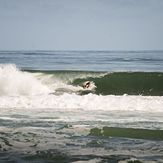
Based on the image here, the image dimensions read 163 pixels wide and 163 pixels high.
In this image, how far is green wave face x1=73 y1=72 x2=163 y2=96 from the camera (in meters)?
18.3

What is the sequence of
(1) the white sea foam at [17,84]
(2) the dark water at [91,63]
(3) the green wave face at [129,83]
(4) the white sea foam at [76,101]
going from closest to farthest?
(4) the white sea foam at [76,101] < (1) the white sea foam at [17,84] < (3) the green wave face at [129,83] < (2) the dark water at [91,63]

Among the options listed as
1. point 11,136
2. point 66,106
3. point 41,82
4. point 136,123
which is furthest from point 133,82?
point 11,136

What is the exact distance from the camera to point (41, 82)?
20.1m

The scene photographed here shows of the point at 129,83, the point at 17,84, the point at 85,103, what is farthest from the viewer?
the point at 129,83

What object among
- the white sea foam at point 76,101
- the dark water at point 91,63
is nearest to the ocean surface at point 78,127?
the white sea foam at point 76,101

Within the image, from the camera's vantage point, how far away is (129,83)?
20641 mm

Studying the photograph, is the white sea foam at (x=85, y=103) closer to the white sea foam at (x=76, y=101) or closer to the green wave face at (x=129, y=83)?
the white sea foam at (x=76, y=101)

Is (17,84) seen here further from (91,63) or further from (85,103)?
(91,63)

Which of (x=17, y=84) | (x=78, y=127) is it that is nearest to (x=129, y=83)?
(x=17, y=84)

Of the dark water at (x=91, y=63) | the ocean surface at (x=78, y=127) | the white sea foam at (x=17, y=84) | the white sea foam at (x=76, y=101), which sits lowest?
the ocean surface at (x=78, y=127)

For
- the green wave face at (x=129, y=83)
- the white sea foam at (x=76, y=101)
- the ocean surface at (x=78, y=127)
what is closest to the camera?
the ocean surface at (x=78, y=127)

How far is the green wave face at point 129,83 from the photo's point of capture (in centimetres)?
1834

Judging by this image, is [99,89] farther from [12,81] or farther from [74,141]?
[74,141]

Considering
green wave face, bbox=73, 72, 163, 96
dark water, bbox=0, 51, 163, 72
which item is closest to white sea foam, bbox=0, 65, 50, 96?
green wave face, bbox=73, 72, 163, 96
